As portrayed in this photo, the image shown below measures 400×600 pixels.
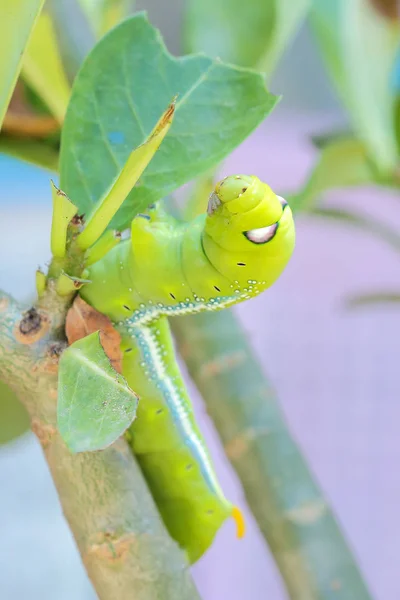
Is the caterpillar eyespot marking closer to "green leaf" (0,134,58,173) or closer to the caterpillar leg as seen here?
the caterpillar leg

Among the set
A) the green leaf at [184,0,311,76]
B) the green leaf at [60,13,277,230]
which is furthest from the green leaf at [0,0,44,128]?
the green leaf at [184,0,311,76]

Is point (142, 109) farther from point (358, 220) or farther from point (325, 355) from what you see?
point (325, 355)

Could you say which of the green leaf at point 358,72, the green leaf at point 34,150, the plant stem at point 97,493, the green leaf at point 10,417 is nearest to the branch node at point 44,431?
the plant stem at point 97,493

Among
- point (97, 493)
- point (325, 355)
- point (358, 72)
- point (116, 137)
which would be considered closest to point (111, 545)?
point (97, 493)

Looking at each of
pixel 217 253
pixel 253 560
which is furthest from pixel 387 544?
pixel 217 253

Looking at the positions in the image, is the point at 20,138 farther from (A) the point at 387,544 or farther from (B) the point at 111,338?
(A) the point at 387,544
